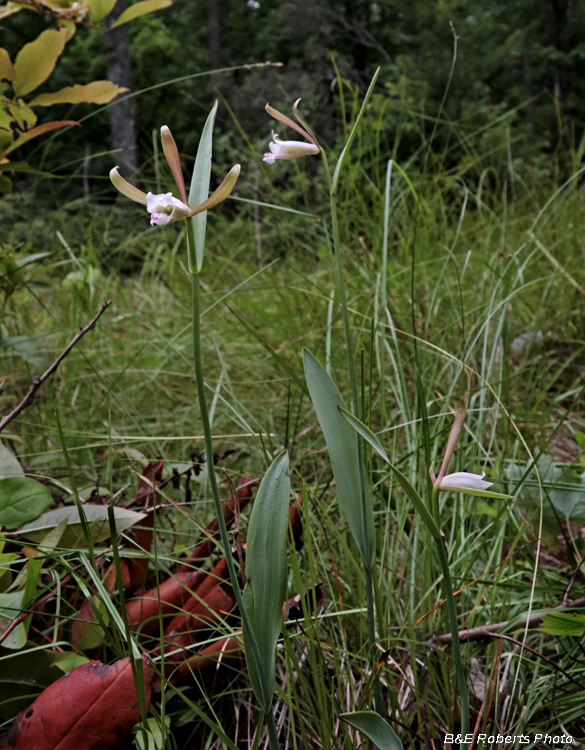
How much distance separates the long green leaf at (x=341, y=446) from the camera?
0.42 meters

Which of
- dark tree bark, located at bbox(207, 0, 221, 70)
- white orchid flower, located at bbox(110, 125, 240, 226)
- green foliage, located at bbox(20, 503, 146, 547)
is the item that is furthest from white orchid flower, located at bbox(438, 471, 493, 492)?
dark tree bark, located at bbox(207, 0, 221, 70)

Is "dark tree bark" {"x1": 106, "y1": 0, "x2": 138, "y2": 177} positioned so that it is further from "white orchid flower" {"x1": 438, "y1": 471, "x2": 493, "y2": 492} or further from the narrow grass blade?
"white orchid flower" {"x1": 438, "y1": 471, "x2": 493, "y2": 492}

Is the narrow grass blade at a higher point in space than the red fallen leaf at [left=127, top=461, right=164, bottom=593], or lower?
higher

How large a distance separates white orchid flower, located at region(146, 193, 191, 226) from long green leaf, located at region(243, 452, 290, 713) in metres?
0.19

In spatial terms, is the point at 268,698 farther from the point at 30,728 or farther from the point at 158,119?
the point at 158,119

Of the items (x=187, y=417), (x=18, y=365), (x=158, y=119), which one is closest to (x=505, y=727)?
(x=187, y=417)

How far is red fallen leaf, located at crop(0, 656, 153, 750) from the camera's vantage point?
1.41ft

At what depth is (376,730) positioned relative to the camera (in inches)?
15.0

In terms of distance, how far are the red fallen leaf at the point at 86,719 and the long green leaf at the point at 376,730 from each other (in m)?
0.17

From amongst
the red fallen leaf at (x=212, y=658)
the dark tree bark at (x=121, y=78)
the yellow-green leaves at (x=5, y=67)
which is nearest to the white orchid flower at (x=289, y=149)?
the red fallen leaf at (x=212, y=658)

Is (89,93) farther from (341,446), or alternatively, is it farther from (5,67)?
(341,446)

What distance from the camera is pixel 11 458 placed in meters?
0.62

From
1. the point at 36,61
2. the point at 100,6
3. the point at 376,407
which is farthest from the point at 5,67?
the point at 376,407

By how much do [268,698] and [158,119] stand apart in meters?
10.7
